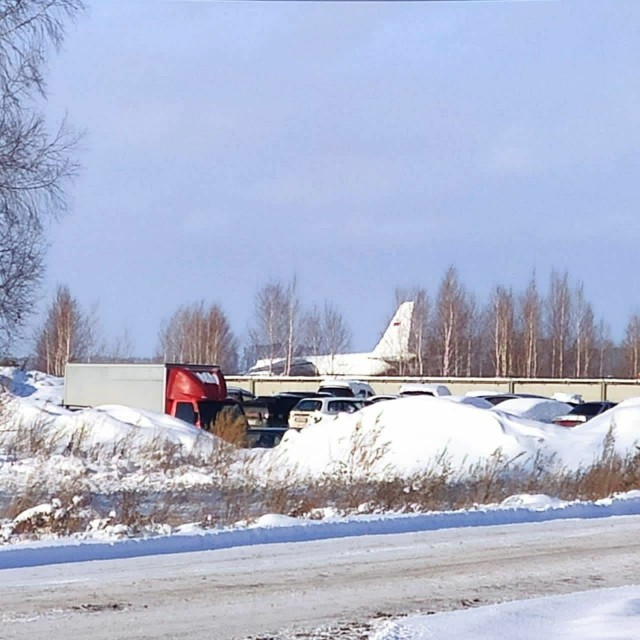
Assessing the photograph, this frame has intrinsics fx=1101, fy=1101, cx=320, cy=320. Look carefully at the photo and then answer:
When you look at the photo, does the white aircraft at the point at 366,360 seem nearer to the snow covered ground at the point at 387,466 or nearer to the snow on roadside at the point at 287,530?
the snow covered ground at the point at 387,466

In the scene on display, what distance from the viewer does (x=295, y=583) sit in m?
9.43

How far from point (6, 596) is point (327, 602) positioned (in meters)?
2.51

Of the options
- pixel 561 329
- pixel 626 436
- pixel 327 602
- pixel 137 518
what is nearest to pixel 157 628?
pixel 327 602

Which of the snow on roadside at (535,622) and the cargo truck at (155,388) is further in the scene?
the cargo truck at (155,388)

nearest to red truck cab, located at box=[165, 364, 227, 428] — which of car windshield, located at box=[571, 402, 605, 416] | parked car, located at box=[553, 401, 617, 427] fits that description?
parked car, located at box=[553, 401, 617, 427]

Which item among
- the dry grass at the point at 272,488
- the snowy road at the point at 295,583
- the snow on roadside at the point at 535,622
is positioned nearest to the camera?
the snow on roadside at the point at 535,622

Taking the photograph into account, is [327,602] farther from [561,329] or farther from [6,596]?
[561,329]

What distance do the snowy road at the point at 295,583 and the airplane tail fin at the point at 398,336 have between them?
6498 cm

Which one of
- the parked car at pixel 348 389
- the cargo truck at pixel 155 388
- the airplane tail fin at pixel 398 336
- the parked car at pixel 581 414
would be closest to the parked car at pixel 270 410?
the parked car at pixel 348 389

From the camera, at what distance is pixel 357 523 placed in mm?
12727

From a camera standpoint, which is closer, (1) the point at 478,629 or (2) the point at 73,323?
(1) the point at 478,629

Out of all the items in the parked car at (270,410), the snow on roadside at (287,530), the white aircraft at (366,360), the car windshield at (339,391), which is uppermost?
the white aircraft at (366,360)

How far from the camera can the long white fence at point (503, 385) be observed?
2235 inches

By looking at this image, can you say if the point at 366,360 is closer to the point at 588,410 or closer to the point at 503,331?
the point at 503,331
